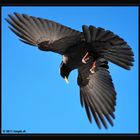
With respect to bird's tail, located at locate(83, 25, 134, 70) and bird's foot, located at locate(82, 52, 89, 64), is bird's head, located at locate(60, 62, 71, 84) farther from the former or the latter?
bird's tail, located at locate(83, 25, 134, 70)

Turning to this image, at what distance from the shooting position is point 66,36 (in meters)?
7.61

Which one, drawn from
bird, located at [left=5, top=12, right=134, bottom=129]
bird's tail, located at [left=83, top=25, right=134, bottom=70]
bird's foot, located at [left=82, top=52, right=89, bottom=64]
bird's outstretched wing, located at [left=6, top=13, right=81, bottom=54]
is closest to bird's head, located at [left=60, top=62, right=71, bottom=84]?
bird, located at [left=5, top=12, right=134, bottom=129]

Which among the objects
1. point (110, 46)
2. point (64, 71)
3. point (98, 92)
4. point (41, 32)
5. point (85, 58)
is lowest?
point (98, 92)

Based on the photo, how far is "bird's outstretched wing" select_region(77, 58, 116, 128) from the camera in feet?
25.5

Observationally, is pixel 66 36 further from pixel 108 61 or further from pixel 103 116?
pixel 103 116

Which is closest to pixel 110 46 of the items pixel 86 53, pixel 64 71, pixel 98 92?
pixel 86 53

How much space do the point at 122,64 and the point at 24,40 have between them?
84.0 inches

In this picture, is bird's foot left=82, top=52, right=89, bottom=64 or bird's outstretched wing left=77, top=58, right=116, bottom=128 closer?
bird's foot left=82, top=52, right=89, bottom=64

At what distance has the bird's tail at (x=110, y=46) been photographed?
647 cm

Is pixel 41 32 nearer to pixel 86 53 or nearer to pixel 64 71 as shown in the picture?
pixel 64 71

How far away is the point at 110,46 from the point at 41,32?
1.73 m

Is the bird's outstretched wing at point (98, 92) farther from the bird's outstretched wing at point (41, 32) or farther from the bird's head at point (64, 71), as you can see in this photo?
the bird's outstretched wing at point (41, 32)

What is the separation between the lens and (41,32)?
802 cm
